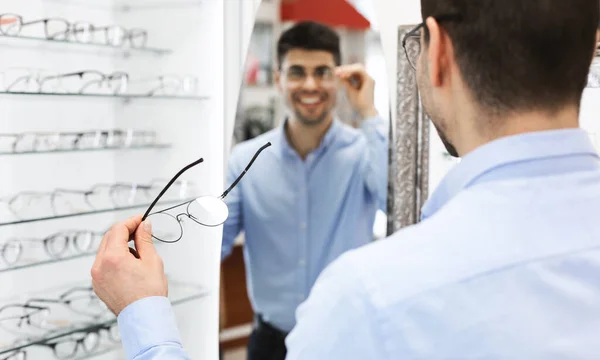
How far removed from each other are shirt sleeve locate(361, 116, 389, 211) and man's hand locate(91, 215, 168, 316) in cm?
70

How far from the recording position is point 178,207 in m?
1.40

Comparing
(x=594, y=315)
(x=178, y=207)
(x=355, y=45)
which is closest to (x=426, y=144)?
(x=355, y=45)

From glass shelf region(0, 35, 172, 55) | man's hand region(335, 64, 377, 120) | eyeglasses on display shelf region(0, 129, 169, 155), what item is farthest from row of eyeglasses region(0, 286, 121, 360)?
man's hand region(335, 64, 377, 120)

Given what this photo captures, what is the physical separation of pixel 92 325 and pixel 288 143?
0.68 m

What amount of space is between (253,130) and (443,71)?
1.23 m

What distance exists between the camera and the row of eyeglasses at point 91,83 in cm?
148

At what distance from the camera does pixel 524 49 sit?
2.28 ft

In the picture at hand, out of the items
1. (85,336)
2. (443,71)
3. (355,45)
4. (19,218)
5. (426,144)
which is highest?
(355,45)

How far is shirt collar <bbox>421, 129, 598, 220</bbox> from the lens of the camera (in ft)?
2.32

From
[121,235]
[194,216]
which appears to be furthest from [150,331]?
[194,216]

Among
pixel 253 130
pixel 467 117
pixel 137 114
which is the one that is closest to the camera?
pixel 467 117

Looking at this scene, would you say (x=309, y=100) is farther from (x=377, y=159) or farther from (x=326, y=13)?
(x=326, y=13)

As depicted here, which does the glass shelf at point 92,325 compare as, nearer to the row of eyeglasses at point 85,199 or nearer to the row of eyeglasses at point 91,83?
the row of eyeglasses at point 85,199

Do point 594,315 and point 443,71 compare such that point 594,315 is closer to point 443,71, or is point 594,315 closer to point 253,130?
point 443,71
